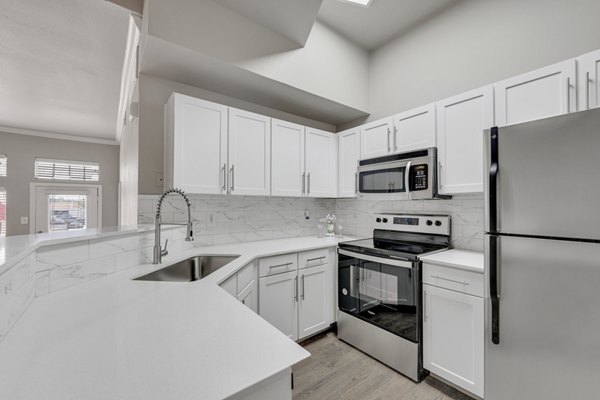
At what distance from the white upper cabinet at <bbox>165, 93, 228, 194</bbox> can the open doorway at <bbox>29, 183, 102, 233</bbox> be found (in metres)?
4.94

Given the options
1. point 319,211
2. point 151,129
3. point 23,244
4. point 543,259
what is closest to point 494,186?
point 543,259

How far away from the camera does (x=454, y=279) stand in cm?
175

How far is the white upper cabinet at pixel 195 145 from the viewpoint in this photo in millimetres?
1967

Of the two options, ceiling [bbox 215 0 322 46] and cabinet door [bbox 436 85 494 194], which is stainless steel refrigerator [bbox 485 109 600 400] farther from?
ceiling [bbox 215 0 322 46]

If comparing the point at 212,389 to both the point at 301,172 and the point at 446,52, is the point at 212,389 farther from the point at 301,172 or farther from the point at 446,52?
the point at 446,52

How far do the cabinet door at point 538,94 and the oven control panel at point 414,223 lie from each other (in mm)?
938

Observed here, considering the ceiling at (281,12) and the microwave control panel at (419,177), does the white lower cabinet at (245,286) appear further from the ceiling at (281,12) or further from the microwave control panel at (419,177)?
the ceiling at (281,12)

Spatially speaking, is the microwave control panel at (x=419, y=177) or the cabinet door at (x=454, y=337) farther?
the microwave control panel at (x=419, y=177)

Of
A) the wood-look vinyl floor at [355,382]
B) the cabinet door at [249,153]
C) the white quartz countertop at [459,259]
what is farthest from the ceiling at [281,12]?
the wood-look vinyl floor at [355,382]

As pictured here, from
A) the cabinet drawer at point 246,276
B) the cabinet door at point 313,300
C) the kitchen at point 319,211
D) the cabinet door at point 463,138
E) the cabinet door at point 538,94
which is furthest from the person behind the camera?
the cabinet door at point 313,300

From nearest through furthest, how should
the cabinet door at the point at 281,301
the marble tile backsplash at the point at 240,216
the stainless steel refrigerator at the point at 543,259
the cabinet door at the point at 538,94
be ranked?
the stainless steel refrigerator at the point at 543,259, the cabinet door at the point at 538,94, the cabinet door at the point at 281,301, the marble tile backsplash at the point at 240,216

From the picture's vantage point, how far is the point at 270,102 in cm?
271

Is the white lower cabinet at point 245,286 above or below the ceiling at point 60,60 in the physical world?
below

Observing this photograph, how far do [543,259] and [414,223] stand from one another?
125cm
